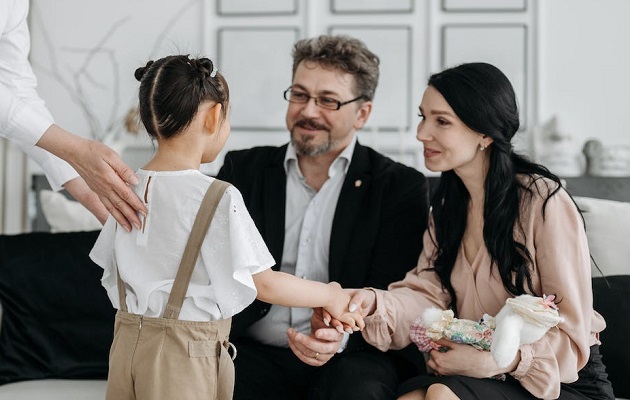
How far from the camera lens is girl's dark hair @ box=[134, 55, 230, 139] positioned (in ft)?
4.97

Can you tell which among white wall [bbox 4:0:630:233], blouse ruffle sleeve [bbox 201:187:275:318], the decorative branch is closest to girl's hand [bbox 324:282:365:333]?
blouse ruffle sleeve [bbox 201:187:275:318]

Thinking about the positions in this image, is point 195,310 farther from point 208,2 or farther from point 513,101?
point 208,2

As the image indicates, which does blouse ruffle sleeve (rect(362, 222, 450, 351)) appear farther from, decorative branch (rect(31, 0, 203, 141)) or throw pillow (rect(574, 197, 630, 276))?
decorative branch (rect(31, 0, 203, 141))

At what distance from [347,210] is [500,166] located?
0.49 m

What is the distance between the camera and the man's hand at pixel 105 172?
1540mm

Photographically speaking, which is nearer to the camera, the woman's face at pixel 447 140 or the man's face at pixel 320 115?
the woman's face at pixel 447 140

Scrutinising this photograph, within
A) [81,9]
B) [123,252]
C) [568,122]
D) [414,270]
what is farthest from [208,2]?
[123,252]

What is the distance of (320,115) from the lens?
7.61 feet

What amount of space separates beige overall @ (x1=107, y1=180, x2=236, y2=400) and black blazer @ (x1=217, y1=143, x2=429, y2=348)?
0.62 m

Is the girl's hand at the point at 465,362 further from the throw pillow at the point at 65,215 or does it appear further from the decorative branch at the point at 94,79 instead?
the decorative branch at the point at 94,79

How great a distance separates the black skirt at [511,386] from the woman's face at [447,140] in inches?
21.7

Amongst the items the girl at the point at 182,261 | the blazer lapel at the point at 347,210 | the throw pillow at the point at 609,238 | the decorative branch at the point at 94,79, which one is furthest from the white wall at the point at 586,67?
the girl at the point at 182,261

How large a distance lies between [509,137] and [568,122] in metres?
1.67

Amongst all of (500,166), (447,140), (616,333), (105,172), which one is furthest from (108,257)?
(616,333)
